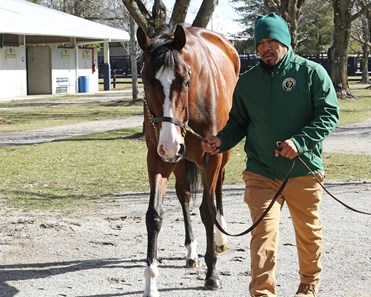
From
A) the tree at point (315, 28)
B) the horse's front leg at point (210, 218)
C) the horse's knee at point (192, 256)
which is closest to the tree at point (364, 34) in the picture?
the tree at point (315, 28)

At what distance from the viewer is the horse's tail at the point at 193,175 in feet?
24.3

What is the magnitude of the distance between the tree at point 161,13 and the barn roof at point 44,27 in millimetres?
17411

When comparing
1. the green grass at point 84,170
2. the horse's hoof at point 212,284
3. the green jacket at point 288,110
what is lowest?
the green grass at point 84,170

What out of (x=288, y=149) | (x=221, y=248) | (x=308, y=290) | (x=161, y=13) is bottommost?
(x=221, y=248)

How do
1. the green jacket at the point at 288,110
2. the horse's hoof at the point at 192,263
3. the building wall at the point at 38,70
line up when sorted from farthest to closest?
1. the building wall at the point at 38,70
2. the horse's hoof at the point at 192,263
3. the green jacket at the point at 288,110

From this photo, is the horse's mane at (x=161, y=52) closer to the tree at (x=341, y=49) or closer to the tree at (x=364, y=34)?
the tree at (x=341, y=49)

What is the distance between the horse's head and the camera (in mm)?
5480

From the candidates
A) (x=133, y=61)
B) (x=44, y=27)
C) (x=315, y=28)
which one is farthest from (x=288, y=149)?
(x=315, y=28)

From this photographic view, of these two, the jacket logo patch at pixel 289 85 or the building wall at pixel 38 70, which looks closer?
the jacket logo patch at pixel 289 85

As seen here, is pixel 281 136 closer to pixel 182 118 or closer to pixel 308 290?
pixel 182 118

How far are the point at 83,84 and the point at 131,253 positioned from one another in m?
36.1

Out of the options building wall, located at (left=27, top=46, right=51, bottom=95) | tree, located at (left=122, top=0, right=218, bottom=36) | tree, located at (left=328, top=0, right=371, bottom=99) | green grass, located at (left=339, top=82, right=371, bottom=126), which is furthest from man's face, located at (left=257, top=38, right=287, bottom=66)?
building wall, located at (left=27, top=46, right=51, bottom=95)

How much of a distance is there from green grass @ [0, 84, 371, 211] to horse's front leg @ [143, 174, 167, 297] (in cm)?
339

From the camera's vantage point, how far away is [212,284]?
20.4ft
